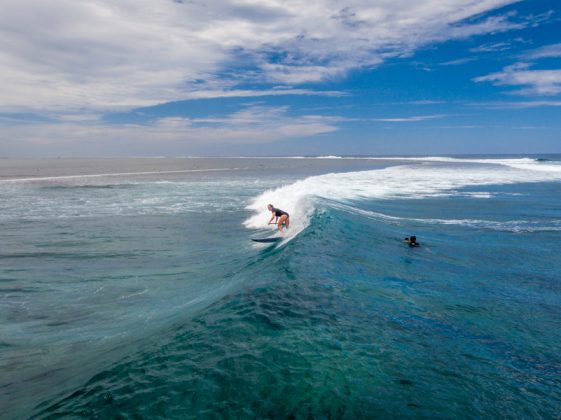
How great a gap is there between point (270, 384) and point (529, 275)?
10.3 metres

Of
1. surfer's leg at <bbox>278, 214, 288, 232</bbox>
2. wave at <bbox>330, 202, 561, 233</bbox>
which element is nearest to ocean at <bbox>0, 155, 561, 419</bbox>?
wave at <bbox>330, 202, 561, 233</bbox>

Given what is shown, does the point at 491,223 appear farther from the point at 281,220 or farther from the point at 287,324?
the point at 287,324

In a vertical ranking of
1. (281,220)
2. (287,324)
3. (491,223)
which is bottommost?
(491,223)

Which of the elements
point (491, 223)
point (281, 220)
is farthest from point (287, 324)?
point (491, 223)

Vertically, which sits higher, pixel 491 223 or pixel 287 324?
pixel 287 324

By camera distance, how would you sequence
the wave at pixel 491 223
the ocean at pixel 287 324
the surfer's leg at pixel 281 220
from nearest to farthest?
the ocean at pixel 287 324 → the wave at pixel 491 223 → the surfer's leg at pixel 281 220

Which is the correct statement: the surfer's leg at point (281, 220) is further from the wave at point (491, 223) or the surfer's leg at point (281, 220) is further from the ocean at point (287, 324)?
the wave at point (491, 223)

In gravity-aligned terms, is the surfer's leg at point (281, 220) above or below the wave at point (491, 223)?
above

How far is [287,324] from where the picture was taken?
8.48m

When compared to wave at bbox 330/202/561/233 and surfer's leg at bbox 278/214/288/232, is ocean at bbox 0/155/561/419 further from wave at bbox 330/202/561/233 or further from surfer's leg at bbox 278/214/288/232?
surfer's leg at bbox 278/214/288/232

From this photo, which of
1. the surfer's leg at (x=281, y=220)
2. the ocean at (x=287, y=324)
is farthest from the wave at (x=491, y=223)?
the surfer's leg at (x=281, y=220)

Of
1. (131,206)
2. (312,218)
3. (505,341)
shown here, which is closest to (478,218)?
(312,218)

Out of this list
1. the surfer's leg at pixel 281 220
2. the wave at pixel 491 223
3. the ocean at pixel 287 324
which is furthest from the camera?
the surfer's leg at pixel 281 220

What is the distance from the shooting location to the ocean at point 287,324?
614 centimetres
